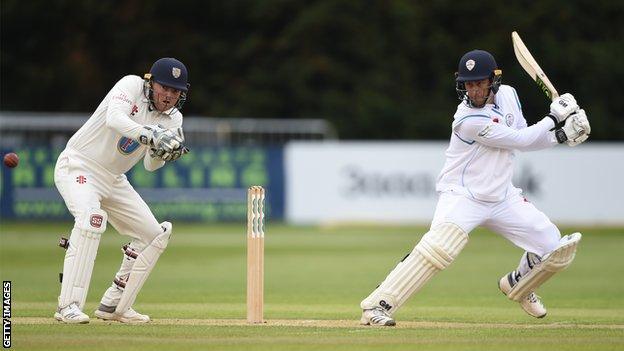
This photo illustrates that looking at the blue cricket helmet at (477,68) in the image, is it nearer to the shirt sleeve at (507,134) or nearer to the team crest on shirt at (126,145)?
the shirt sleeve at (507,134)

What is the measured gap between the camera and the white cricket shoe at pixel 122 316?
31.0 feet

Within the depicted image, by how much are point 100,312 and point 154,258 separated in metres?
0.56

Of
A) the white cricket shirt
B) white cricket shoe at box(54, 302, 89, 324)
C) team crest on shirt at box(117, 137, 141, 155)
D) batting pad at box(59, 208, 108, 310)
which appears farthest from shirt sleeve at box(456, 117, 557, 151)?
white cricket shoe at box(54, 302, 89, 324)

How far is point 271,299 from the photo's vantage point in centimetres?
1218

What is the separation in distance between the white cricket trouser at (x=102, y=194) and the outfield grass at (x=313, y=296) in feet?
2.38

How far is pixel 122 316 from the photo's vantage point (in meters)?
9.47

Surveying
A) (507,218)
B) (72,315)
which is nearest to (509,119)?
(507,218)

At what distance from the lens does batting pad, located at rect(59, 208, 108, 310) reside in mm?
8992

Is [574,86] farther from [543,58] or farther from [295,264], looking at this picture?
[295,264]

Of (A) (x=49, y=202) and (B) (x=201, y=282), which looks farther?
(A) (x=49, y=202)

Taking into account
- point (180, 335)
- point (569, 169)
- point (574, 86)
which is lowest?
point (180, 335)

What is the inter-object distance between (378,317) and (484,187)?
46.3 inches

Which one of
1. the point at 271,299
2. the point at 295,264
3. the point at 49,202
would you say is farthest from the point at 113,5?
the point at 271,299

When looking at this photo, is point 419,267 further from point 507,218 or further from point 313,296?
point 313,296
